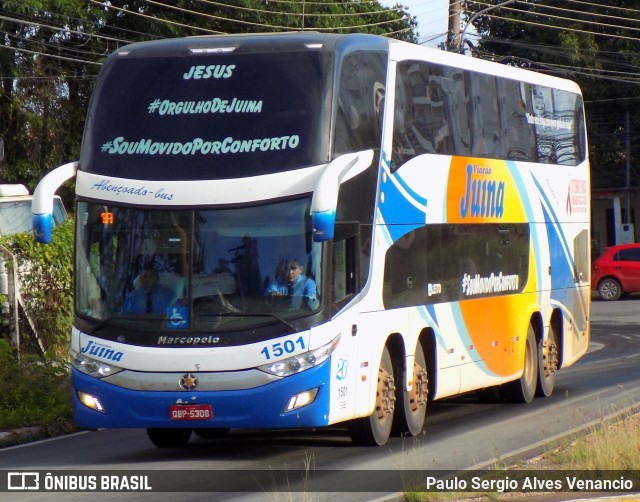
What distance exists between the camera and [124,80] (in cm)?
1215

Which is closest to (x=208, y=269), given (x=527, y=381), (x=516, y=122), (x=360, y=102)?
(x=360, y=102)

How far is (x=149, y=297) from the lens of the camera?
11430mm

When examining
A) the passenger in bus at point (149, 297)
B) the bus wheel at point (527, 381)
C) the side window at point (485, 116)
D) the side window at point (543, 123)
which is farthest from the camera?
the side window at point (543, 123)

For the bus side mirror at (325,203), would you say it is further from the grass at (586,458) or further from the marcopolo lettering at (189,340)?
the grass at (586,458)

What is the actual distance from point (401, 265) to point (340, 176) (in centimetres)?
183

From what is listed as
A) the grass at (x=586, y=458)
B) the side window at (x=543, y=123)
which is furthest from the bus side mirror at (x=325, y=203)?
the side window at (x=543, y=123)

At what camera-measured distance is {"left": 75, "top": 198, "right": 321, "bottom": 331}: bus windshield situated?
11211 mm

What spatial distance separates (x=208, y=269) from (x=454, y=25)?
20.5m

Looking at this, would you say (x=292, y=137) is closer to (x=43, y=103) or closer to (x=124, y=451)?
(x=124, y=451)

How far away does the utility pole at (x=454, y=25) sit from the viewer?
30.1 meters

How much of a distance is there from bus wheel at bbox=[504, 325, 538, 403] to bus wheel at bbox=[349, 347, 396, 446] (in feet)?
14.0

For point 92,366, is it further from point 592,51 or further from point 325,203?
point 592,51

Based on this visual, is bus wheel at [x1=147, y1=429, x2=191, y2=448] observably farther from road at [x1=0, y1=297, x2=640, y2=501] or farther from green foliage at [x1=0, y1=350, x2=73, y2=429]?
green foliage at [x1=0, y1=350, x2=73, y2=429]

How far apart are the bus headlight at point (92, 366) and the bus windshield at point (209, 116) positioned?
5.65ft
